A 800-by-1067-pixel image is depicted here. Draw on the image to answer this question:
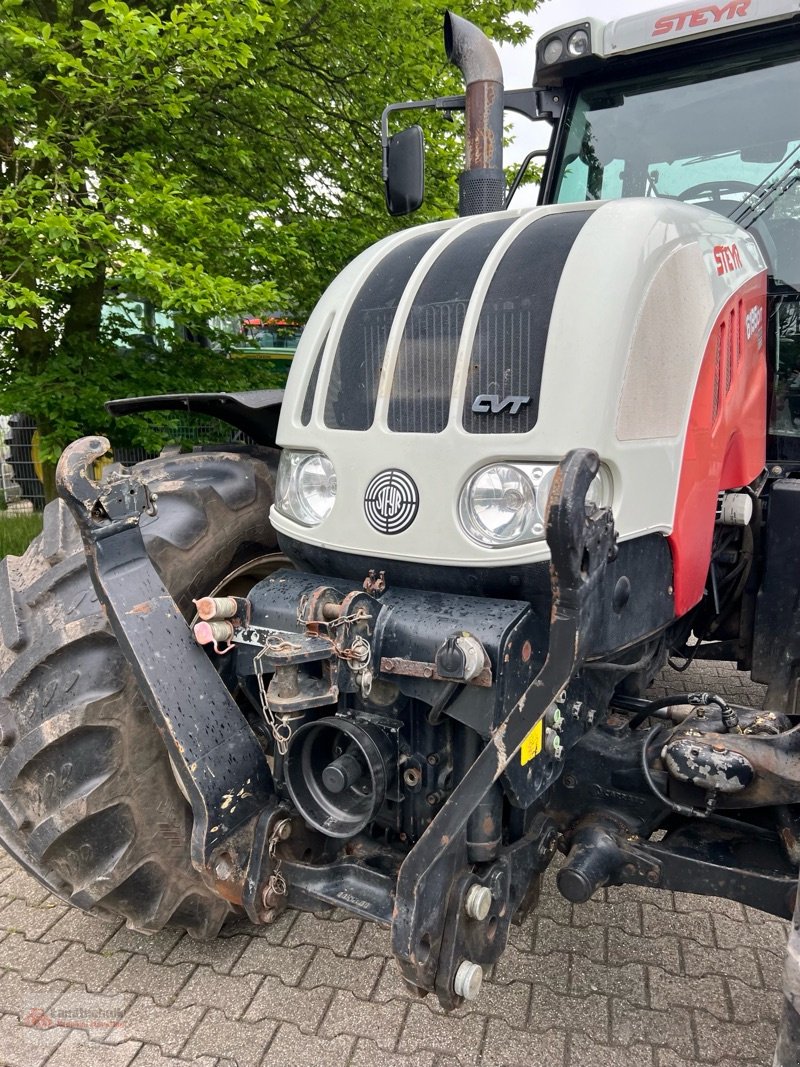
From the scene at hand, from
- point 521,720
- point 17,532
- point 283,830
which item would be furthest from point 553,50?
point 17,532

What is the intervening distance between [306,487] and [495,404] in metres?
0.58

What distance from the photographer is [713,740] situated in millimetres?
1988

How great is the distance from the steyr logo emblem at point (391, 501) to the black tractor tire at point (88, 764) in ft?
2.08

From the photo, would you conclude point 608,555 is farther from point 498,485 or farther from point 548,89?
point 548,89

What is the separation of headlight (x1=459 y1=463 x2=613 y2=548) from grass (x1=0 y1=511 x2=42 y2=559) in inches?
240

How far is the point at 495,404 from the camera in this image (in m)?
1.90

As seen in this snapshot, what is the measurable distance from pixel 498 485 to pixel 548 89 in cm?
215

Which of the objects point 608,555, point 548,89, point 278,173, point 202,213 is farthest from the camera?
point 278,173

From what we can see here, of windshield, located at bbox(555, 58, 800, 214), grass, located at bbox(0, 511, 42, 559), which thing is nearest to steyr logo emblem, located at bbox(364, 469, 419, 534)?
windshield, located at bbox(555, 58, 800, 214)

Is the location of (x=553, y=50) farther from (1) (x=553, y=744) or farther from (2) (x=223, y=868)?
(2) (x=223, y=868)

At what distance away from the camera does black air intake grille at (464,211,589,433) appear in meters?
1.89

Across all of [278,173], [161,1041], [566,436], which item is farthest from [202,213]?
[161,1041]

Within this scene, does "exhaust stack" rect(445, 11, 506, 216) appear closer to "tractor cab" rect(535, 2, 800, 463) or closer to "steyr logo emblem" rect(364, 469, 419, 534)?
"tractor cab" rect(535, 2, 800, 463)

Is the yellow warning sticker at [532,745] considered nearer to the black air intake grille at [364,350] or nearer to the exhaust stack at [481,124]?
the black air intake grille at [364,350]
